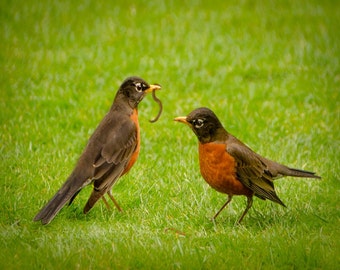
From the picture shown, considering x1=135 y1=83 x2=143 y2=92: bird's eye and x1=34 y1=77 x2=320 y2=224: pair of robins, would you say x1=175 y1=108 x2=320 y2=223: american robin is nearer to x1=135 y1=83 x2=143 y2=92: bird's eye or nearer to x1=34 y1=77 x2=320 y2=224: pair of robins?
x1=34 y1=77 x2=320 y2=224: pair of robins

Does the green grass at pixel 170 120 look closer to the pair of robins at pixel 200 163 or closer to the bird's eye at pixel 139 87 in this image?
the pair of robins at pixel 200 163

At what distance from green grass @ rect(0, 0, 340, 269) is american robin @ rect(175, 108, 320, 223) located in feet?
1.10

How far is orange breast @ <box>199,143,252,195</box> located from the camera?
5906 millimetres

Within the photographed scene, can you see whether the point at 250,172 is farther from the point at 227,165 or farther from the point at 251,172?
the point at 227,165

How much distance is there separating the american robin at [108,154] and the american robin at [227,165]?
0.72 m

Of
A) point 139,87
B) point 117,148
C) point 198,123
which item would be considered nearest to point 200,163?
point 198,123

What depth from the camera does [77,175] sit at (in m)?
6.18

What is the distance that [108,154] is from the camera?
640cm

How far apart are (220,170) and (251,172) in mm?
307

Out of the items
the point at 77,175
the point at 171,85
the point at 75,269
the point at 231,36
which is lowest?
the point at 75,269

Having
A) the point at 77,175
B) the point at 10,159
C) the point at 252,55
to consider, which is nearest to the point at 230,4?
the point at 252,55

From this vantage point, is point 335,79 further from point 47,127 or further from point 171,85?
point 47,127

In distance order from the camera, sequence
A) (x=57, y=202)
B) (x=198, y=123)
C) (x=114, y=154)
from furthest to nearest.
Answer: (x=114, y=154)
(x=198, y=123)
(x=57, y=202)

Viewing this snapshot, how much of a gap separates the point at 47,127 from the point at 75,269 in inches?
160
